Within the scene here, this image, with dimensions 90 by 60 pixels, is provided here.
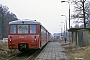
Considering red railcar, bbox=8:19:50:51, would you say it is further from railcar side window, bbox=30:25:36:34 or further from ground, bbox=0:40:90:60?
ground, bbox=0:40:90:60

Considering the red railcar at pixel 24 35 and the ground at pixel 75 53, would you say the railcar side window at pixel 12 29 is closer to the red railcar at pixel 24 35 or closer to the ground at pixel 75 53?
the red railcar at pixel 24 35

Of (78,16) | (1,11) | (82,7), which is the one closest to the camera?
(82,7)

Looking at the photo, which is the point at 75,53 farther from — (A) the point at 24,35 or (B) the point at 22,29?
(B) the point at 22,29

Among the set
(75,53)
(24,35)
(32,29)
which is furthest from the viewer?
(32,29)

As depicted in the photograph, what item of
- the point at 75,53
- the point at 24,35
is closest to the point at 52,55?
the point at 75,53

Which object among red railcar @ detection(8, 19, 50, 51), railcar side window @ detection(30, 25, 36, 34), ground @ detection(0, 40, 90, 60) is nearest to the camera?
ground @ detection(0, 40, 90, 60)

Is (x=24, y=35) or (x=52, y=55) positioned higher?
(x=24, y=35)

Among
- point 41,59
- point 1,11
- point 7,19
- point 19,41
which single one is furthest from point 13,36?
point 7,19

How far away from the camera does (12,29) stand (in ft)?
68.6

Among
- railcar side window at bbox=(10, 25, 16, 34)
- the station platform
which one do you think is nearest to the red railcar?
railcar side window at bbox=(10, 25, 16, 34)

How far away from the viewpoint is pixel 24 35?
20.5 metres

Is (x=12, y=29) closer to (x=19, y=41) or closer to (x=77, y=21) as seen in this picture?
(x=19, y=41)

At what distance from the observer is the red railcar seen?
20312mm

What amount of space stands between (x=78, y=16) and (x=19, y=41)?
27.5 meters
